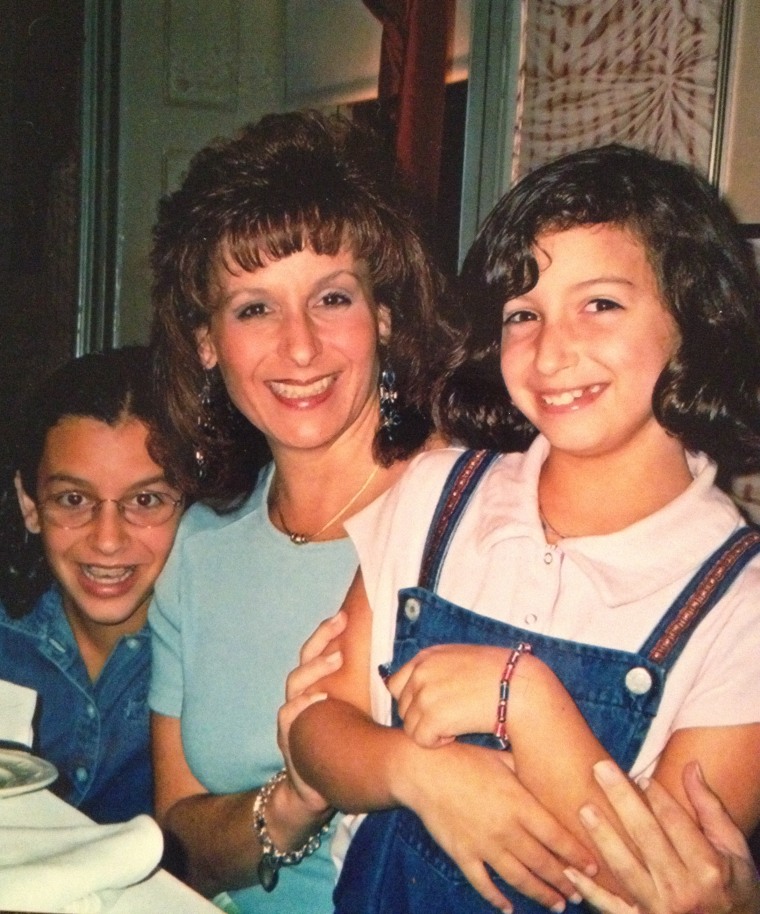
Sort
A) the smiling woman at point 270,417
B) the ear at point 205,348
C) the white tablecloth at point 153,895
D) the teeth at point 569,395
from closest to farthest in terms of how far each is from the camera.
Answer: the white tablecloth at point 153,895
the teeth at point 569,395
the smiling woman at point 270,417
the ear at point 205,348

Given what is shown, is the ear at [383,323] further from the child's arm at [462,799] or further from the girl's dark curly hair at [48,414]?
the child's arm at [462,799]

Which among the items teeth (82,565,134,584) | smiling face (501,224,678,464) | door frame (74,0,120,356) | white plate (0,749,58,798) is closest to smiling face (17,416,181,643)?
teeth (82,565,134,584)

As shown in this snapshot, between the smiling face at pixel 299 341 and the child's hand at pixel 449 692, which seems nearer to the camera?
the child's hand at pixel 449 692

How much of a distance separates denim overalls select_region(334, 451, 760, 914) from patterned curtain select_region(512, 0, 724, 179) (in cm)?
62

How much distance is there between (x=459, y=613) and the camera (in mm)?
807

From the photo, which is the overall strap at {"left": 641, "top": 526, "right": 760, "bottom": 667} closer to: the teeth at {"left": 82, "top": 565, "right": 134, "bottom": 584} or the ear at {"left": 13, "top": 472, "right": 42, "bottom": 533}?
the teeth at {"left": 82, "top": 565, "right": 134, "bottom": 584}

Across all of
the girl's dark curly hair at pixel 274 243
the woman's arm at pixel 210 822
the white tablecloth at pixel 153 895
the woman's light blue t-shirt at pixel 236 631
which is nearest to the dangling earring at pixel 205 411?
the girl's dark curly hair at pixel 274 243

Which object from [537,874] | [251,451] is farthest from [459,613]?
[251,451]

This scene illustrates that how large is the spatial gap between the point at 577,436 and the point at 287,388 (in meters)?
0.40

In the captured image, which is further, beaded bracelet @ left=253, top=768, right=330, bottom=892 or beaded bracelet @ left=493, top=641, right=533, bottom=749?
beaded bracelet @ left=253, top=768, right=330, bottom=892

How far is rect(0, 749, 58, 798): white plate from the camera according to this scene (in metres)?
0.71

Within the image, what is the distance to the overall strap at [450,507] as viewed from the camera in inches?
33.2

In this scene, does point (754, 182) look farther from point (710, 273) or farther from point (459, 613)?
point (459, 613)

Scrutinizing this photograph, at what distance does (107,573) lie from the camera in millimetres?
1174
